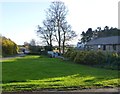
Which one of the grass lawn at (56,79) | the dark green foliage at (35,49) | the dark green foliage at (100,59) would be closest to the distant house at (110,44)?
the dark green foliage at (100,59)

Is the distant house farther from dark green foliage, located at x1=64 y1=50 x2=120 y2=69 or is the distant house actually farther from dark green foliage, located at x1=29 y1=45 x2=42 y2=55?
dark green foliage, located at x1=29 y1=45 x2=42 y2=55

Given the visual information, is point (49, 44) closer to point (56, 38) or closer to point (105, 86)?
point (56, 38)

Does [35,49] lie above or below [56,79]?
above

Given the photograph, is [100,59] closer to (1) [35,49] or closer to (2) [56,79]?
(2) [56,79]

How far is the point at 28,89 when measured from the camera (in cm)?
1124

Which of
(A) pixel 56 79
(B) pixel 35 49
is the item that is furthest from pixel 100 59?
(B) pixel 35 49

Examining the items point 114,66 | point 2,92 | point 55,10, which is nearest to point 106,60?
point 114,66

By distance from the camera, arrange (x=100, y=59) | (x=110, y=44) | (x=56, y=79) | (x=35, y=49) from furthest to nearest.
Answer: (x=35, y=49) < (x=110, y=44) < (x=100, y=59) < (x=56, y=79)

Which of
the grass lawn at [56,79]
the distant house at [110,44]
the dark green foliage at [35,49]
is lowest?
the grass lawn at [56,79]

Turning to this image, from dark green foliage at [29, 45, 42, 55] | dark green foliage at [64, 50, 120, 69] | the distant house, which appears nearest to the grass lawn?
dark green foliage at [64, 50, 120, 69]

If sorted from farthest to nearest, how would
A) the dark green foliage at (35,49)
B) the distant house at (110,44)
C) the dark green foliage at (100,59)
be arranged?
the dark green foliage at (35,49) < the distant house at (110,44) < the dark green foliage at (100,59)

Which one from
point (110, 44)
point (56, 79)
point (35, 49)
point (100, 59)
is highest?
point (110, 44)

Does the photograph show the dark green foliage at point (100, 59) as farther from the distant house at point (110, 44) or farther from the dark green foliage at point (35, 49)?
the dark green foliage at point (35, 49)

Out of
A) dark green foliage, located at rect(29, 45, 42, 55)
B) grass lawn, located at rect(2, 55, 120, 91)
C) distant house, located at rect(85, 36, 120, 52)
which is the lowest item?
grass lawn, located at rect(2, 55, 120, 91)
